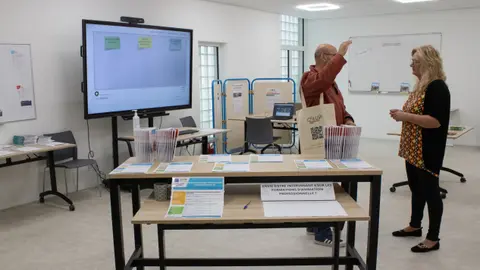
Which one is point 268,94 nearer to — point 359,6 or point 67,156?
point 359,6

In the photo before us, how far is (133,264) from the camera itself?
8.77 ft

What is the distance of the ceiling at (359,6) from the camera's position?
23.9ft

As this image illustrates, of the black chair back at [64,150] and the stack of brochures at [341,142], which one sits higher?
the stack of brochures at [341,142]

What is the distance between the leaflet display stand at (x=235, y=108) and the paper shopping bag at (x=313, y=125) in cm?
453

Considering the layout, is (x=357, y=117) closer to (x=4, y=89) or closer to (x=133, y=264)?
(x=4, y=89)

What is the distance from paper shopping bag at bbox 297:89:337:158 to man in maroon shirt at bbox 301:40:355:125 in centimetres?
21

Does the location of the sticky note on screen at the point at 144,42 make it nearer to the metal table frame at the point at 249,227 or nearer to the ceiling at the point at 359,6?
the ceiling at the point at 359,6

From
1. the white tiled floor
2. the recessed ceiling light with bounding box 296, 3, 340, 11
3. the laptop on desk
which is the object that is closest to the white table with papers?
the white tiled floor

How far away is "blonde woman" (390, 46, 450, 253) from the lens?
Answer: 10.3 ft

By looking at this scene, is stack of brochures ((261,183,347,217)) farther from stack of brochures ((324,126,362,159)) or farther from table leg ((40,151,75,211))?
table leg ((40,151,75,211))

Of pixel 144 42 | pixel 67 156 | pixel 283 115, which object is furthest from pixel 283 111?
pixel 67 156

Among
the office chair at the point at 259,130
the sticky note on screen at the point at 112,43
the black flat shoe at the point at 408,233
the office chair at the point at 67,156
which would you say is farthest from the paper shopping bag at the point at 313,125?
the office chair at the point at 259,130

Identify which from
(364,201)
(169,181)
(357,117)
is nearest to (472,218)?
(364,201)

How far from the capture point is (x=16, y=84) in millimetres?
4602
